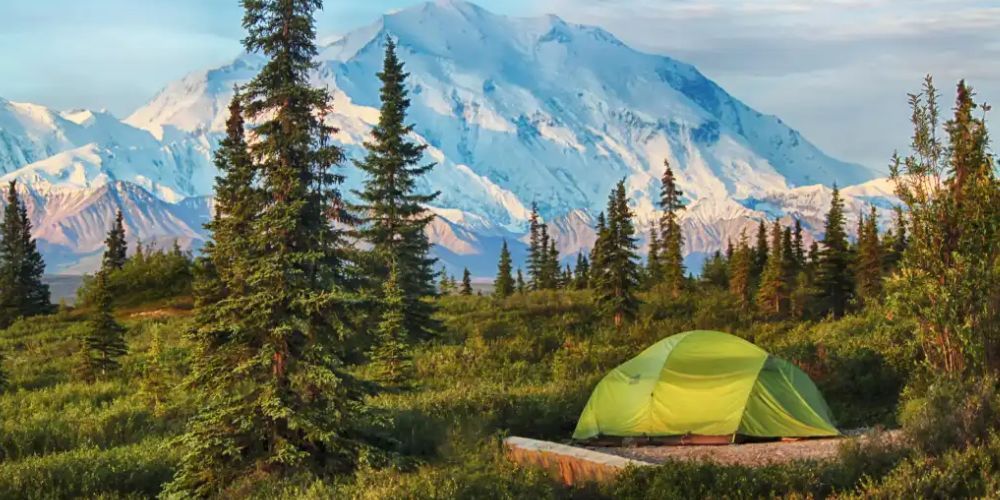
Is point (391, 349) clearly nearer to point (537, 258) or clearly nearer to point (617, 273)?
point (617, 273)

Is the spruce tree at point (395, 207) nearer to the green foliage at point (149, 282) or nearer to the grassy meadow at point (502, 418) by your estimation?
the grassy meadow at point (502, 418)

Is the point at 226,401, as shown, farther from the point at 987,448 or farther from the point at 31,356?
the point at 31,356

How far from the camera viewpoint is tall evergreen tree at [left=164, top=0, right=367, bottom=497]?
14.0 metres

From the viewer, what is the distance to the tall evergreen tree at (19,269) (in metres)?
64.2

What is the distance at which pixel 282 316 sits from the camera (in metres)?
14.3

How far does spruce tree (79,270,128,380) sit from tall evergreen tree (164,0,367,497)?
17.6 metres

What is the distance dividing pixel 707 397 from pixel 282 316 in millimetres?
9020

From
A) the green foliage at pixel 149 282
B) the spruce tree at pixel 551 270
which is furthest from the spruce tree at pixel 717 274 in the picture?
the green foliage at pixel 149 282

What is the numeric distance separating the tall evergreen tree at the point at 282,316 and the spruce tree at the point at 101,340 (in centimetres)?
1757

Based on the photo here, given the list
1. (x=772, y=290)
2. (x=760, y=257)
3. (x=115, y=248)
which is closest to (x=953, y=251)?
(x=772, y=290)

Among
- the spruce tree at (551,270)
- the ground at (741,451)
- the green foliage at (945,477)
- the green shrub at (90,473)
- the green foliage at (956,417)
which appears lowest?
the ground at (741,451)

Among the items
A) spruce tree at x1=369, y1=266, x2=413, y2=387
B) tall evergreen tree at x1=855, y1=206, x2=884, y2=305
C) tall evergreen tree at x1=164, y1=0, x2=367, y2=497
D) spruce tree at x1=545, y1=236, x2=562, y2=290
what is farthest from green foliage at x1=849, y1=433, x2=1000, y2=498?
spruce tree at x1=545, y1=236, x2=562, y2=290

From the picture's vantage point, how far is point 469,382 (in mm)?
26172

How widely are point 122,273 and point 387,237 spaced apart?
103ft
